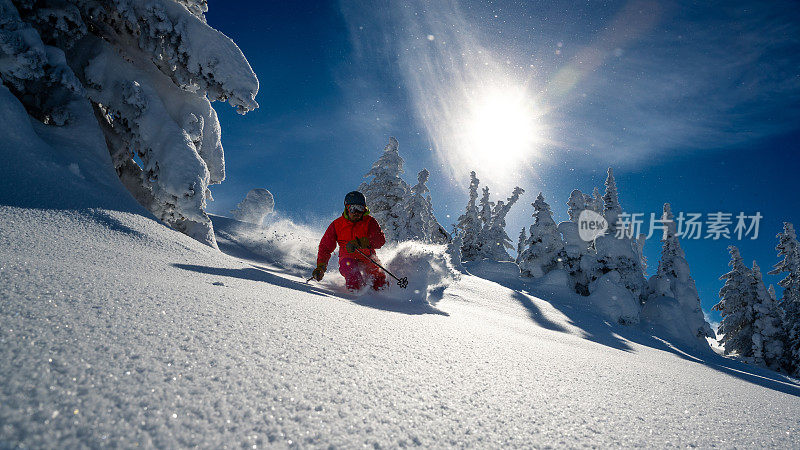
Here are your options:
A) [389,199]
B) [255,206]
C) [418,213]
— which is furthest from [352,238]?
[255,206]

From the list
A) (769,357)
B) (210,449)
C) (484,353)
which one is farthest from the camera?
(769,357)

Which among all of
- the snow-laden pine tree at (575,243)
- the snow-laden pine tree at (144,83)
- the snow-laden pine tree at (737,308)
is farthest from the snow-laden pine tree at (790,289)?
the snow-laden pine tree at (144,83)

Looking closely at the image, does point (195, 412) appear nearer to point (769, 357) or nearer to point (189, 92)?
point (189, 92)

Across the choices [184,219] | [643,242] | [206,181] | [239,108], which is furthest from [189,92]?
[643,242]

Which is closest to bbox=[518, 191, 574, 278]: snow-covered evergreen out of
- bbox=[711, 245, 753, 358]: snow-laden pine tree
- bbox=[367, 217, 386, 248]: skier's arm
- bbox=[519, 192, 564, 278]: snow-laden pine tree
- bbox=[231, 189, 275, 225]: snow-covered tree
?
bbox=[519, 192, 564, 278]: snow-laden pine tree

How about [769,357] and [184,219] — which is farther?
[769,357]

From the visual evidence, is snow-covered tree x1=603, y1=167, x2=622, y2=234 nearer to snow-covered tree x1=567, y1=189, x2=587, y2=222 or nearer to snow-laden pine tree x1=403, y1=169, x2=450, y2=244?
snow-covered tree x1=567, y1=189, x2=587, y2=222

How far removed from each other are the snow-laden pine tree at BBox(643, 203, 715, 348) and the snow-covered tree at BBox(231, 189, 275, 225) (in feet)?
98.6

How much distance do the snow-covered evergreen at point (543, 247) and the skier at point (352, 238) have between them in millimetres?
24971

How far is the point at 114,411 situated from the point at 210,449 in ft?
0.75

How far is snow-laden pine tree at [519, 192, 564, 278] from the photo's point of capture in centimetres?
2775

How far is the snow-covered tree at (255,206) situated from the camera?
2633 cm

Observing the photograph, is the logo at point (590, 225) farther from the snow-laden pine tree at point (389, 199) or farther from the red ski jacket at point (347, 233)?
the red ski jacket at point (347, 233)

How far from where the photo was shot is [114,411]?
2.32 feet
